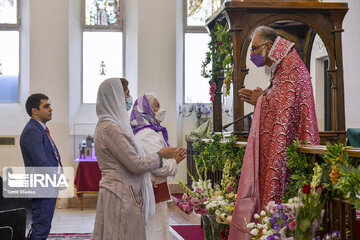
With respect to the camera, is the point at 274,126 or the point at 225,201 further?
the point at 225,201

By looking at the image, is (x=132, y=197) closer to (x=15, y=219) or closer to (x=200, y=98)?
(x=15, y=219)

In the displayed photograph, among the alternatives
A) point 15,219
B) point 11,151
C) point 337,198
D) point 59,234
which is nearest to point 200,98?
point 11,151

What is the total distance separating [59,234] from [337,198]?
17.6 feet

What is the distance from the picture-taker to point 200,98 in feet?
41.3

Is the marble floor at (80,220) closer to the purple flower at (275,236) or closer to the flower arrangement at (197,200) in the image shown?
the flower arrangement at (197,200)

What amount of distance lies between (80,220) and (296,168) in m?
6.17

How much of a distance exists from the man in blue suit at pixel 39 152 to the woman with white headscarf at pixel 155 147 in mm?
1413

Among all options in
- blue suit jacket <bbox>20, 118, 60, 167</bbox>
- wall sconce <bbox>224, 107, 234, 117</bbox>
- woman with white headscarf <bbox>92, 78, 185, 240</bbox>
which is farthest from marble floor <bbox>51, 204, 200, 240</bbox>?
woman with white headscarf <bbox>92, 78, 185, 240</bbox>

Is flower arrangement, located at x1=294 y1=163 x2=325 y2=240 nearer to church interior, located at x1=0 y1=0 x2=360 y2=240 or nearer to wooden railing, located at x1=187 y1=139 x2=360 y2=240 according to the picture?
wooden railing, located at x1=187 y1=139 x2=360 y2=240

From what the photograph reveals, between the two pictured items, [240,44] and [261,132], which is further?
[240,44]

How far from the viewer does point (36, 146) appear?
578cm

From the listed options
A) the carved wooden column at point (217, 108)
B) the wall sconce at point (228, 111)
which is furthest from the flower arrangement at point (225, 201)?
the wall sconce at point (228, 111)

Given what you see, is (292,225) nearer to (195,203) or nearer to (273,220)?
(273,220)

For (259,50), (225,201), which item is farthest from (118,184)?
(259,50)
